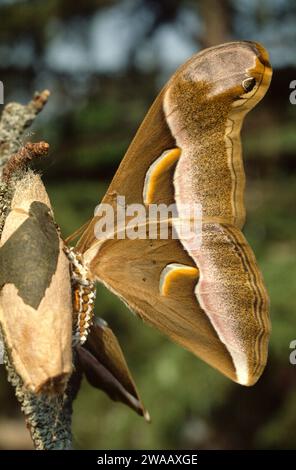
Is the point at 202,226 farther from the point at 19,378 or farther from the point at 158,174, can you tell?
the point at 19,378

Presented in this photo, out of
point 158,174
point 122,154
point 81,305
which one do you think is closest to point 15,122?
point 158,174

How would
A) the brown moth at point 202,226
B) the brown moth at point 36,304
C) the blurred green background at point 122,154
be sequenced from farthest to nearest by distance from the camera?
the blurred green background at point 122,154
the brown moth at point 202,226
the brown moth at point 36,304

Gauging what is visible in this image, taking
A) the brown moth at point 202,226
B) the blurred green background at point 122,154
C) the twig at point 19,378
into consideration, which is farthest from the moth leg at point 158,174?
the blurred green background at point 122,154

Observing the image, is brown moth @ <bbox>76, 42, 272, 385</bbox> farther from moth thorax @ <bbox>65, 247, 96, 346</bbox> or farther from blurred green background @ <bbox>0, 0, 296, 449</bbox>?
blurred green background @ <bbox>0, 0, 296, 449</bbox>

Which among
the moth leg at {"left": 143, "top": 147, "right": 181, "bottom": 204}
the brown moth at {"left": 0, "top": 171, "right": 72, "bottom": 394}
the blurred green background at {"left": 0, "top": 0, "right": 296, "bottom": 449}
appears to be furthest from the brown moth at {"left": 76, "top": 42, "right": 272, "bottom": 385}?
the blurred green background at {"left": 0, "top": 0, "right": 296, "bottom": 449}

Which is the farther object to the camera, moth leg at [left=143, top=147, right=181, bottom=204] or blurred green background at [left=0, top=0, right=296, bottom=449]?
blurred green background at [left=0, top=0, right=296, bottom=449]

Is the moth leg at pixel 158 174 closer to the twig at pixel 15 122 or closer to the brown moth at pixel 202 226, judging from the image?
the brown moth at pixel 202 226
